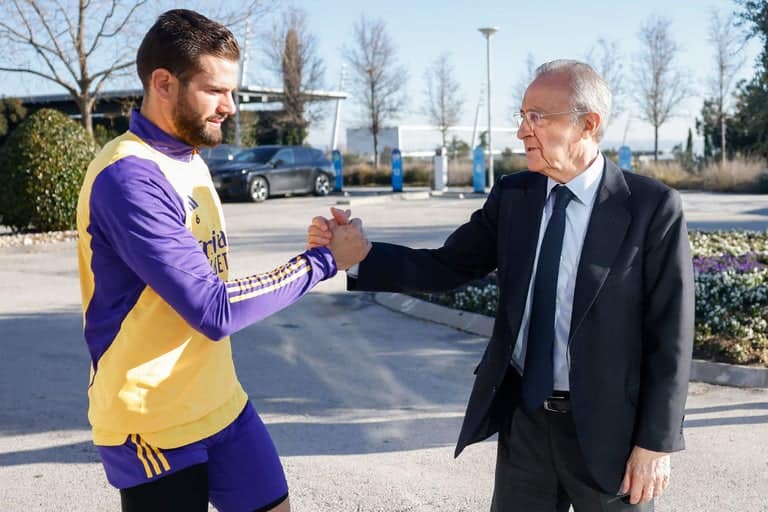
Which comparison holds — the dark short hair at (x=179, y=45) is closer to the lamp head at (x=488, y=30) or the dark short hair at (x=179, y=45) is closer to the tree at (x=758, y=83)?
the tree at (x=758, y=83)

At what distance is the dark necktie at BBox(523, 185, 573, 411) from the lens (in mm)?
2564

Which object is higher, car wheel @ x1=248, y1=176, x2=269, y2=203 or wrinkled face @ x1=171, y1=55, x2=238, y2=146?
wrinkled face @ x1=171, y1=55, x2=238, y2=146

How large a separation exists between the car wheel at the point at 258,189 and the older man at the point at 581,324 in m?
21.7

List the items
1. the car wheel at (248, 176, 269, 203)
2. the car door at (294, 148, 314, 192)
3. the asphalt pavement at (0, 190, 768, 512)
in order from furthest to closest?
the car door at (294, 148, 314, 192)
the car wheel at (248, 176, 269, 203)
the asphalt pavement at (0, 190, 768, 512)

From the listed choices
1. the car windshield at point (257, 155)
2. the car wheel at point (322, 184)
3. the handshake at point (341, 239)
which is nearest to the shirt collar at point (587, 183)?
the handshake at point (341, 239)

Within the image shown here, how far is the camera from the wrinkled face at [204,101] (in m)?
2.39

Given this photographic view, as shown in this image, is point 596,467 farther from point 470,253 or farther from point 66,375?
point 66,375

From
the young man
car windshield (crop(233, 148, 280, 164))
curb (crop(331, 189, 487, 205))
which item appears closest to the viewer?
the young man

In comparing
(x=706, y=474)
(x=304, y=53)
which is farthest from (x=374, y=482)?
(x=304, y=53)

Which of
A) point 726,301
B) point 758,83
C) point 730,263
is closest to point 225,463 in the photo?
point 726,301

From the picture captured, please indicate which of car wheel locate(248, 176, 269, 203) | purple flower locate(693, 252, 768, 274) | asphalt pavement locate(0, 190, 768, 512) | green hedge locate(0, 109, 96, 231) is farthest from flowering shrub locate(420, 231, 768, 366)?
car wheel locate(248, 176, 269, 203)

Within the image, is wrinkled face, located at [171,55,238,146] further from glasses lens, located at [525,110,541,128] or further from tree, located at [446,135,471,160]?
tree, located at [446,135,471,160]

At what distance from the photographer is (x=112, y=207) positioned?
2.22 metres

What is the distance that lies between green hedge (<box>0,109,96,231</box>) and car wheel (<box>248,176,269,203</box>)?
27.3ft
